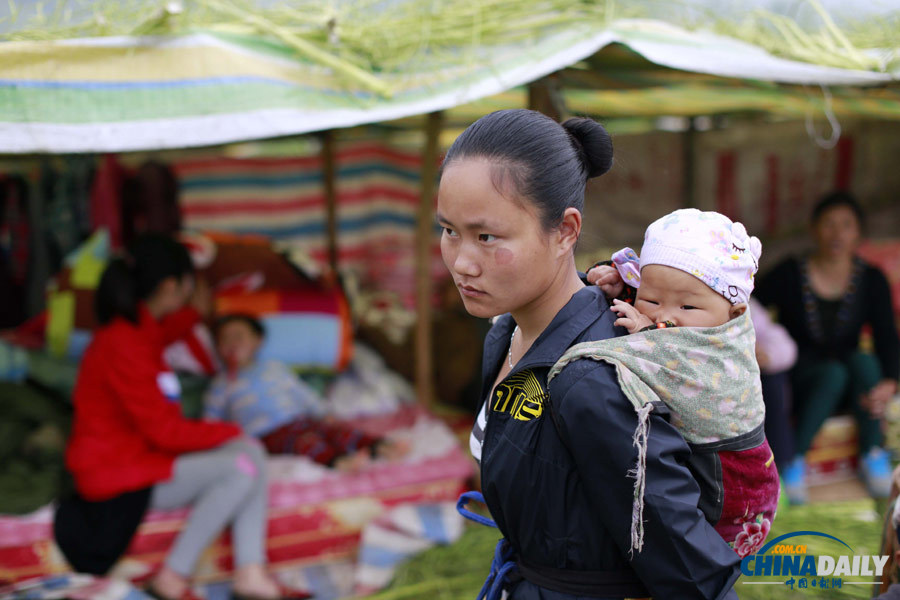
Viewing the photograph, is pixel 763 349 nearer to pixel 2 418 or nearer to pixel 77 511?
pixel 77 511

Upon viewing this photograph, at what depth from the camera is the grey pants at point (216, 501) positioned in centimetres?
304

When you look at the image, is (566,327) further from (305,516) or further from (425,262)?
(425,262)

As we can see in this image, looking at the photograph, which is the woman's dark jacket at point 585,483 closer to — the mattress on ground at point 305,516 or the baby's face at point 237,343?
the mattress on ground at point 305,516

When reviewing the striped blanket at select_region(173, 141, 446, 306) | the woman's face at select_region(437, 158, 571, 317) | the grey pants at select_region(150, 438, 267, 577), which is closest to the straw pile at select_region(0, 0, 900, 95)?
the woman's face at select_region(437, 158, 571, 317)

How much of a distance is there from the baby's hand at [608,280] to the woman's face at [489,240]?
0.69 feet

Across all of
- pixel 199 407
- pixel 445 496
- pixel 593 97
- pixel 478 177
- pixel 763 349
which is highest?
pixel 478 177

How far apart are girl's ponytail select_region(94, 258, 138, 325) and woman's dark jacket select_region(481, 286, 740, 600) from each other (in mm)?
2405

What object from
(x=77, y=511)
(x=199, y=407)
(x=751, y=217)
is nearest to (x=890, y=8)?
(x=751, y=217)

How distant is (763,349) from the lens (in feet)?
11.9

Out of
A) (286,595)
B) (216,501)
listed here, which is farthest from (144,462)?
(286,595)

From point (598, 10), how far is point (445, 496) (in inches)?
92.5

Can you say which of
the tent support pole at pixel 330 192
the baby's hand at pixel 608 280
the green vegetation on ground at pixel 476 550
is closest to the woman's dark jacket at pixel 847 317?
the green vegetation on ground at pixel 476 550

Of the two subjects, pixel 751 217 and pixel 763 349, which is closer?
pixel 763 349

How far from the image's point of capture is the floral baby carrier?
3.53 feet
